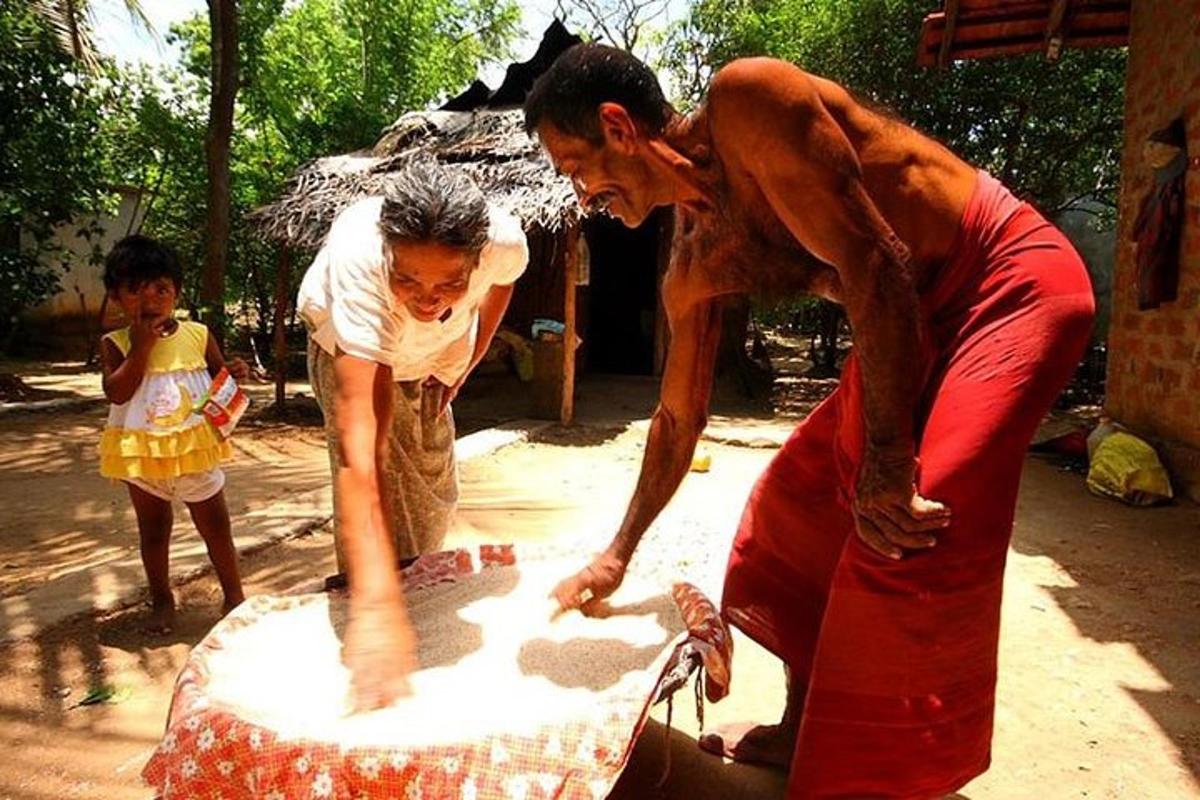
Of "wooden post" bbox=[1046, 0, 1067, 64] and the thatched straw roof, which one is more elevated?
"wooden post" bbox=[1046, 0, 1067, 64]

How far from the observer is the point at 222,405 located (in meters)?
2.76

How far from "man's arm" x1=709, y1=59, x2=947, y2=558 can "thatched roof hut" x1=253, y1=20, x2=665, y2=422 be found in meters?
5.25

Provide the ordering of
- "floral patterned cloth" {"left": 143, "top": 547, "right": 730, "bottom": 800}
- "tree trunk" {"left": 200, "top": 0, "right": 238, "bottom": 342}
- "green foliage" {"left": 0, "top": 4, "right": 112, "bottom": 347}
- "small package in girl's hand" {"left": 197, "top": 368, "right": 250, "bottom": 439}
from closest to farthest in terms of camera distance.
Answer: "floral patterned cloth" {"left": 143, "top": 547, "right": 730, "bottom": 800}
"small package in girl's hand" {"left": 197, "top": 368, "right": 250, "bottom": 439}
"tree trunk" {"left": 200, "top": 0, "right": 238, "bottom": 342}
"green foliage" {"left": 0, "top": 4, "right": 112, "bottom": 347}

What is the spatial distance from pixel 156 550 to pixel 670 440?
72.8 inches

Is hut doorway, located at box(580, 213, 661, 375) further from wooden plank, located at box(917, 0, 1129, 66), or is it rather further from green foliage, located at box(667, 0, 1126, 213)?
wooden plank, located at box(917, 0, 1129, 66)

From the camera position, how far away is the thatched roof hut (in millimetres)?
7172

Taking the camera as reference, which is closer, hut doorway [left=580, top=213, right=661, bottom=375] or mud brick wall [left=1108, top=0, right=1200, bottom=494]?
mud brick wall [left=1108, top=0, right=1200, bottom=494]

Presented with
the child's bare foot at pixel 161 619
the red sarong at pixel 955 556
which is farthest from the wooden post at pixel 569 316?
the red sarong at pixel 955 556

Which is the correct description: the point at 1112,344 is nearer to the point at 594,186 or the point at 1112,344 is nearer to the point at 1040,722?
the point at 1040,722

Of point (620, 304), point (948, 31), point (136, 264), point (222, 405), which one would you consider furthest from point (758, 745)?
point (620, 304)

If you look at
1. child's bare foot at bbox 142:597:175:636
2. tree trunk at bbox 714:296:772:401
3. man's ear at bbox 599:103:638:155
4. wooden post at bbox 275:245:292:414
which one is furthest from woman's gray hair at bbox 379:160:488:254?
tree trunk at bbox 714:296:772:401

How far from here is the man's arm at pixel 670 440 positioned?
77.1 inches

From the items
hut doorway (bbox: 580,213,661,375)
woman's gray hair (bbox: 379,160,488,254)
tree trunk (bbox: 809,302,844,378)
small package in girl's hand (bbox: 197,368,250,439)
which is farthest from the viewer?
tree trunk (bbox: 809,302,844,378)

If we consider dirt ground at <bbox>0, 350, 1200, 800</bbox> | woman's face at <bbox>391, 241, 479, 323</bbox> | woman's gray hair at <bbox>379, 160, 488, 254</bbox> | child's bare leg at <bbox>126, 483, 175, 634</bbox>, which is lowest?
dirt ground at <bbox>0, 350, 1200, 800</bbox>
